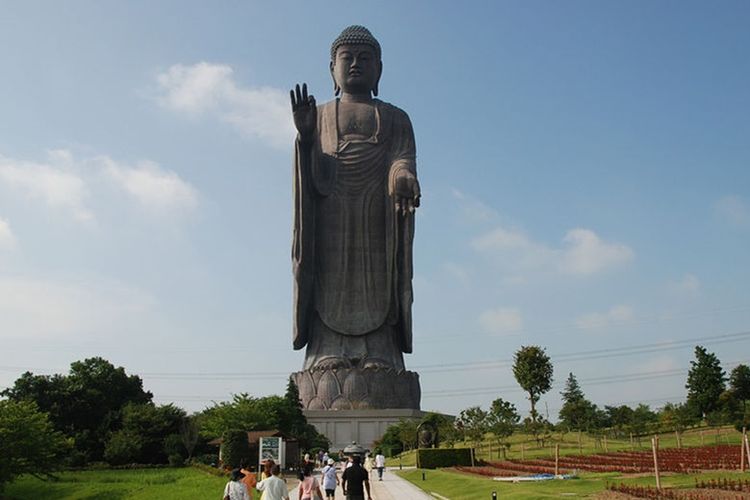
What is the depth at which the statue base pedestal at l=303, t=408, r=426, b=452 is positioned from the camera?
102ft

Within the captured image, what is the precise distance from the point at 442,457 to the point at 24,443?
34.3 feet

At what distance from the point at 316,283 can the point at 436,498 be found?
69.1 ft

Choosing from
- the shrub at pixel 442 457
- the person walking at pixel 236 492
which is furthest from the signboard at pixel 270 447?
the shrub at pixel 442 457

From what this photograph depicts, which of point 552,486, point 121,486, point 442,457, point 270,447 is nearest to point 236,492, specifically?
point 552,486

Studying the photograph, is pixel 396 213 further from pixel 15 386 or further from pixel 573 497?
pixel 573 497

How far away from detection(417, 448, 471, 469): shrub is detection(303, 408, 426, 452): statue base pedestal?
34.7ft

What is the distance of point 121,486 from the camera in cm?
1891

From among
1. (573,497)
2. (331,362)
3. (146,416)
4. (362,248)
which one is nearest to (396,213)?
(362,248)

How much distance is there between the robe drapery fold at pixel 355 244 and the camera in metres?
32.6

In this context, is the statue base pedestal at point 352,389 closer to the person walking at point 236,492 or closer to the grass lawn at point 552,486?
the grass lawn at point 552,486

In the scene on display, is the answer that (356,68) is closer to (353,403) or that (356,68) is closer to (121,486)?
(353,403)

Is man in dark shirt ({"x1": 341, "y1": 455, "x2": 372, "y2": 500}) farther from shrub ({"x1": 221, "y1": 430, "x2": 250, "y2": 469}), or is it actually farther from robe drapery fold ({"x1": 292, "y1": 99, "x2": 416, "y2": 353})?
robe drapery fold ({"x1": 292, "y1": 99, "x2": 416, "y2": 353})

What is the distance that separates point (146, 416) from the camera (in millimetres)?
26688

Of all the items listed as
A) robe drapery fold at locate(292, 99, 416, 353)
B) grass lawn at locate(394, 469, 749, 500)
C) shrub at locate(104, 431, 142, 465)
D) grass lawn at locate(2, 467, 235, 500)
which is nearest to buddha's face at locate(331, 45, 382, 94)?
robe drapery fold at locate(292, 99, 416, 353)
